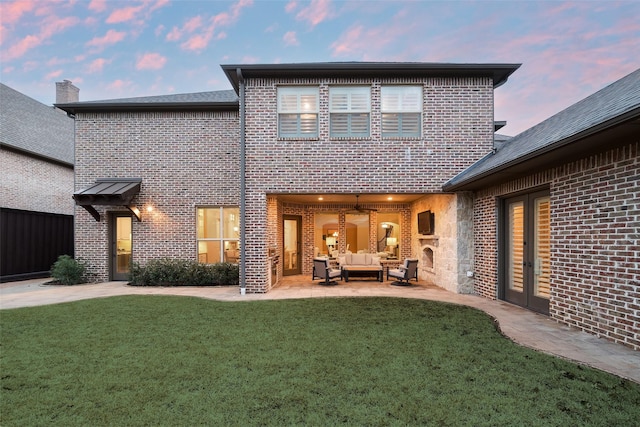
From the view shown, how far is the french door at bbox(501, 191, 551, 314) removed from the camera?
6266mm

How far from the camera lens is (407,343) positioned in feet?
14.6

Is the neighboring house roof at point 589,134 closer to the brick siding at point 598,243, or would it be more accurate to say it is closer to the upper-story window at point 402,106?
the brick siding at point 598,243

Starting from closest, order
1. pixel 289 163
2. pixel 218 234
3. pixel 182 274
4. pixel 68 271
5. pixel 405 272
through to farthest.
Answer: pixel 289 163
pixel 182 274
pixel 405 272
pixel 68 271
pixel 218 234

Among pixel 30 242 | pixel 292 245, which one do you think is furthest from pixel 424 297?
pixel 30 242

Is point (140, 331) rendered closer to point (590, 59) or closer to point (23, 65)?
point (590, 59)

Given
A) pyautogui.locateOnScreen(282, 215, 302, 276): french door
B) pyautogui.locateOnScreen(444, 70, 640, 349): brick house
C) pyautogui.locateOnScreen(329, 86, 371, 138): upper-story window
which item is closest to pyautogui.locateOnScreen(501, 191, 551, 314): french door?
pyautogui.locateOnScreen(444, 70, 640, 349): brick house

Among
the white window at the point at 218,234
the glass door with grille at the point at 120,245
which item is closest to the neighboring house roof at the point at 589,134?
the white window at the point at 218,234

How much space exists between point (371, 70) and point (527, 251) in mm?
5692

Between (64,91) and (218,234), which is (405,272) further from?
(64,91)

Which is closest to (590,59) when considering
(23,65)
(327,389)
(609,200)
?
(609,200)

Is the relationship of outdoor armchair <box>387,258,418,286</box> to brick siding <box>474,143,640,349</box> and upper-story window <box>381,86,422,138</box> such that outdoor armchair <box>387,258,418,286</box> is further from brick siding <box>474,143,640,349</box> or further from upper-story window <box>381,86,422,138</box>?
brick siding <box>474,143,640,349</box>

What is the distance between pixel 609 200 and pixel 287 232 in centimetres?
923

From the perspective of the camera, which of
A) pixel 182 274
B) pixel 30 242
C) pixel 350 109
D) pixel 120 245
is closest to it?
pixel 350 109

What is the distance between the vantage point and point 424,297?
26.2ft
